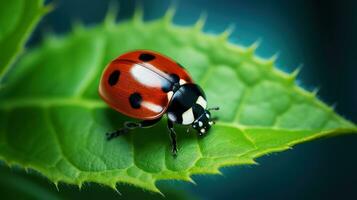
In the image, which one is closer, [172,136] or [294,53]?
[172,136]

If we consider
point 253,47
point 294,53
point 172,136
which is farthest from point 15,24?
point 294,53

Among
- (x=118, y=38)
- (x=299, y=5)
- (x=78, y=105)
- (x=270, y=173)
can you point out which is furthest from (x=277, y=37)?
(x=78, y=105)

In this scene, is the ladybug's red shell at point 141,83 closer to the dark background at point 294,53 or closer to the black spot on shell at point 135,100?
the black spot on shell at point 135,100

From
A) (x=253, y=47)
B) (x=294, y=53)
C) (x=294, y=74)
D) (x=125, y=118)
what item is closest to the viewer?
(x=294, y=74)

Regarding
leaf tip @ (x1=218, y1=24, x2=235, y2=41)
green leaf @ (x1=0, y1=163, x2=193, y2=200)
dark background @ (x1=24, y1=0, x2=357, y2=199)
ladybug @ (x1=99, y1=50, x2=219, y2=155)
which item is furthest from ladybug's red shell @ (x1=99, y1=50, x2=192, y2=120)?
dark background @ (x1=24, y1=0, x2=357, y2=199)

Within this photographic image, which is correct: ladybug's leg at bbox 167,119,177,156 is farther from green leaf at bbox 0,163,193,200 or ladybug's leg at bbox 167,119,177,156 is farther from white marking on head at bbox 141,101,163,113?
green leaf at bbox 0,163,193,200

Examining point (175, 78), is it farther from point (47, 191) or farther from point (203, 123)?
point (47, 191)

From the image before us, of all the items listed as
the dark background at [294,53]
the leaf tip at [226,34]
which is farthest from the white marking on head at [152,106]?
the dark background at [294,53]
